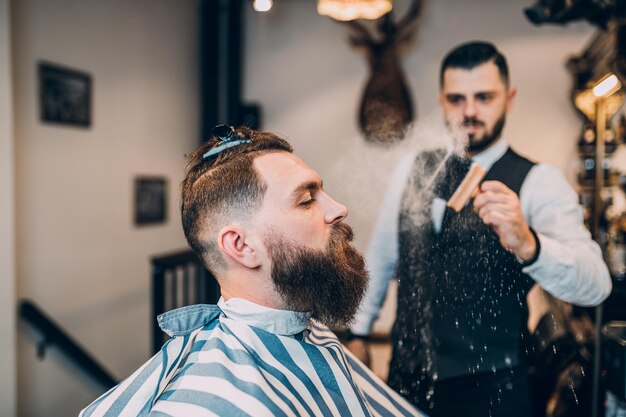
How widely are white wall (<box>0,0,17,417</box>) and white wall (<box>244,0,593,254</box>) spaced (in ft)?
3.83

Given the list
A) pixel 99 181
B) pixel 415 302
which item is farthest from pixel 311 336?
pixel 99 181

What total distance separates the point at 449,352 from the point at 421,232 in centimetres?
34

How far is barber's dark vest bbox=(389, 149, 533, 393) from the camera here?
125 cm

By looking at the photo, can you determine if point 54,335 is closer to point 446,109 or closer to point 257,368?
point 257,368

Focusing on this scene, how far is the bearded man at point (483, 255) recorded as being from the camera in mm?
1225

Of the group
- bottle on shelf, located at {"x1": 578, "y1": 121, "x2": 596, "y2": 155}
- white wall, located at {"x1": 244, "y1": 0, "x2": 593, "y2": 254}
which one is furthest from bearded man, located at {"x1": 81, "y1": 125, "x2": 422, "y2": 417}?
bottle on shelf, located at {"x1": 578, "y1": 121, "x2": 596, "y2": 155}

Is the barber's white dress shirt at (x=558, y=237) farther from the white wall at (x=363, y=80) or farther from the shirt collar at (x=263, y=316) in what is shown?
the shirt collar at (x=263, y=316)

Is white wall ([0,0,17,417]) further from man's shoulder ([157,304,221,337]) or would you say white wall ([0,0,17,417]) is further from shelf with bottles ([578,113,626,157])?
shelf with bottles ([578,113,626,157])

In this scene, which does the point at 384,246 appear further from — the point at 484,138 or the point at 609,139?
the point at 609,139

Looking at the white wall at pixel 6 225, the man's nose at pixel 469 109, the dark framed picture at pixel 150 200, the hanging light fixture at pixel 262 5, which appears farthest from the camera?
the dark framed picture at pixel 150 200

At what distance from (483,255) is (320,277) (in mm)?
433

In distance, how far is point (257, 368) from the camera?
1.03 metres

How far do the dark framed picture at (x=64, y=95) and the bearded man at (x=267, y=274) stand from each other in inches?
73.5

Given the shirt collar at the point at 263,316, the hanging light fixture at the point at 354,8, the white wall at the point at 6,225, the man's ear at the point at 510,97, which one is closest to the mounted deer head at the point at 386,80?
the hanging light fixture at the point at 354,8
